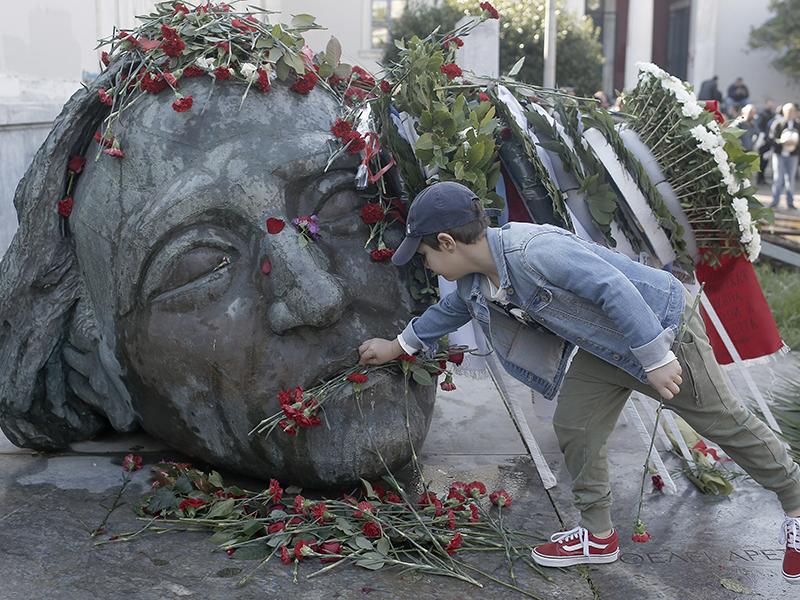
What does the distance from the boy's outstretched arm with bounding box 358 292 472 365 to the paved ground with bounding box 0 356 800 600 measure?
2.29 feet

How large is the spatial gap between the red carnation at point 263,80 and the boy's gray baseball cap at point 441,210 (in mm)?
765

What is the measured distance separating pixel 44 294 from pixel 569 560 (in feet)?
6.80

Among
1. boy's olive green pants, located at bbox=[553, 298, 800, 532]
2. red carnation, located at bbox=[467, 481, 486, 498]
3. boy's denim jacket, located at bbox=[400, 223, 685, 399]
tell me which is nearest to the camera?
boy's denim jacket, located at bbox=[400, 223, 685, 399]

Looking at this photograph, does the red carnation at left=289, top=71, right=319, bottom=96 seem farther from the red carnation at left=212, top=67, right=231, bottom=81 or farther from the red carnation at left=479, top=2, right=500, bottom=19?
the red carnation at left=479, top=2, right=500, bottom=19

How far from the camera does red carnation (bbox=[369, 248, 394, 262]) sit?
138 inches

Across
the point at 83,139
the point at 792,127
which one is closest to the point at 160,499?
the point at 83,139

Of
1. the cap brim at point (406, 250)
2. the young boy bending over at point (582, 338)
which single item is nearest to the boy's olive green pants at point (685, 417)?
the young boy bending over at point (582, 338)

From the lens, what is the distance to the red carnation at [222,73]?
3480 mm

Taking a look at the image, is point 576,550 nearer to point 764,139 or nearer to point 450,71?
point 450,71

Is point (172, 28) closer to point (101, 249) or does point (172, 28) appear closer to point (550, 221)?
point (101, 249)

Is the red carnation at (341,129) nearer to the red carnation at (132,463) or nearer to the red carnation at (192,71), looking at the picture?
the red carnation at (192,71)

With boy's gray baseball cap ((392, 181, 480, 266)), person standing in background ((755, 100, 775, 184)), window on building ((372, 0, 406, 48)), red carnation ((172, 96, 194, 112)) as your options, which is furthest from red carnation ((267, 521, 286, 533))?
window on building ((372, 0, 406, 48))

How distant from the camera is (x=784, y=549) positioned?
132 inches

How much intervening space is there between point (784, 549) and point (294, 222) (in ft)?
6.30
